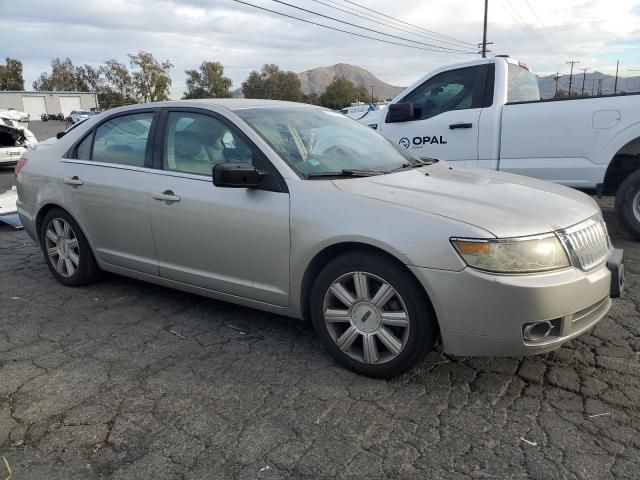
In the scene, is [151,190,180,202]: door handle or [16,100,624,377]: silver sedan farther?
[151,190,180,202]: door handle

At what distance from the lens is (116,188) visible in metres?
4.19

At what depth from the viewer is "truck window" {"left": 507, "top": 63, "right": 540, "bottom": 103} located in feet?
21.5

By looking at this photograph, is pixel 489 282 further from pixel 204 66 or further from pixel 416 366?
pixel 204 66

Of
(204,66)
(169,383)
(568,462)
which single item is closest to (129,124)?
(169,383)

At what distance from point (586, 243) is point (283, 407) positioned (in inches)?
73.0

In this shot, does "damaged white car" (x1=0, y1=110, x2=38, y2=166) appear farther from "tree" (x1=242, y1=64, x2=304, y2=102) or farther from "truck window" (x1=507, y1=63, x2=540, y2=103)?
"tree" (x1=242, y1=64, x2=304, y2=102)

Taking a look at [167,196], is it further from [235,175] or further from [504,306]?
[504,306]

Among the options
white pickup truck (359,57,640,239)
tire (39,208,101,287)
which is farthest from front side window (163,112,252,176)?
white pickup truck (359,57,640,239)

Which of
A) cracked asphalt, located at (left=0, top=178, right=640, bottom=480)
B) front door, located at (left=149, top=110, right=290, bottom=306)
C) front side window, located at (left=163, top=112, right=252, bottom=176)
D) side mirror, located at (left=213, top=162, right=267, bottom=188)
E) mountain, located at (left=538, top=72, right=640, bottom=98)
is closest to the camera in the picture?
cracked asphalt, located at (left=0, top=178, right=640, bottom=480)

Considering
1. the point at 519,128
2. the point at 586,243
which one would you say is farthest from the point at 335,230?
the point at 519,128

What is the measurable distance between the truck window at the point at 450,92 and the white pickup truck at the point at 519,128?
12 mm

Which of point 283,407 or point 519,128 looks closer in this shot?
point 283,407

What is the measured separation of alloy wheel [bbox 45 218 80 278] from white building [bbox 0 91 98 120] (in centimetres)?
8239

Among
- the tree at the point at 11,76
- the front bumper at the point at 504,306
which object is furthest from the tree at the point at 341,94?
the front bumper at the point at 504,306
